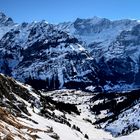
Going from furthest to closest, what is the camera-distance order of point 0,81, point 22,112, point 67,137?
point 0,81
point 22,112
point 67,137

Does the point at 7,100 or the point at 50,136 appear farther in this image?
the point at 7,100

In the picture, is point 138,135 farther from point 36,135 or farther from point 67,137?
point 67,137

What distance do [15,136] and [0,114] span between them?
16.7 metres

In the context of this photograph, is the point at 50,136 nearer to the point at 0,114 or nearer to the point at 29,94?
the point at 0,114

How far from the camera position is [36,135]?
99000 mm

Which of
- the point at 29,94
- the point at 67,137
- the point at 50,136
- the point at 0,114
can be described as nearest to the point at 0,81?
the point at 29,94

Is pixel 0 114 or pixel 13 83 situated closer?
pixel 0 114

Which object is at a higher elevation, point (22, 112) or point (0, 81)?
point (0, 81)

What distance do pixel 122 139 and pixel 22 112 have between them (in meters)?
67.5

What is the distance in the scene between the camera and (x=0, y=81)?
168250 mm

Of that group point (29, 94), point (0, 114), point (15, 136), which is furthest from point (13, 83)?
point (15, 136)

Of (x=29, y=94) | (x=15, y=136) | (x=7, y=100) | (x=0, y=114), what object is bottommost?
(x=15, y=136)

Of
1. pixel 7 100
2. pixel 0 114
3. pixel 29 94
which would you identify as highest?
pixel 29 94

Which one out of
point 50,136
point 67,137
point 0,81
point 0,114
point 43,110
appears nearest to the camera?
point 0,114
